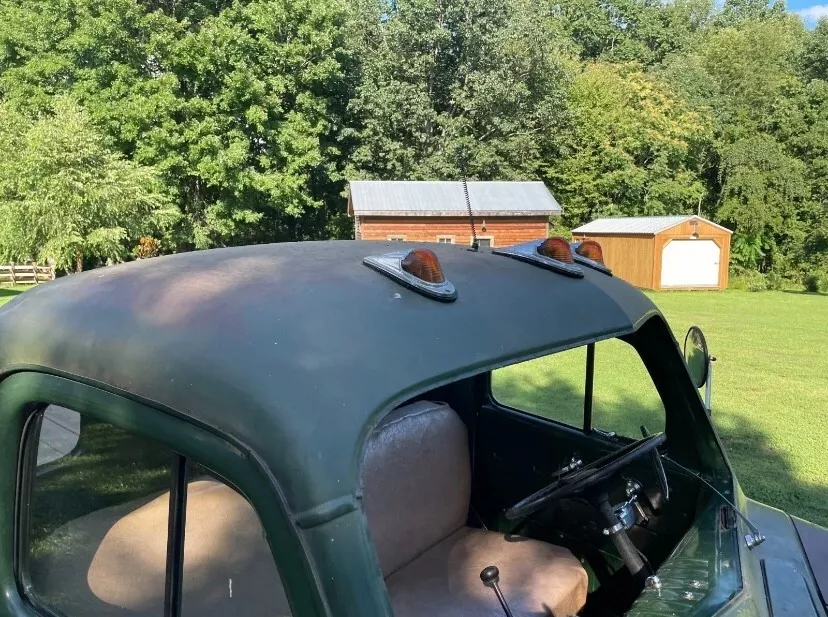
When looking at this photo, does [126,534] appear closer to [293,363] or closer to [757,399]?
[293,363]

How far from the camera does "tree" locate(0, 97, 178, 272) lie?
83.6ft

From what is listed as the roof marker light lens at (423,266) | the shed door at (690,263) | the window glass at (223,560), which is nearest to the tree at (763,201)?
the shed door at (690,263)

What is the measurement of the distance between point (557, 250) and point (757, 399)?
8.07 meters

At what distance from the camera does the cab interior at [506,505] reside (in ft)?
8.05

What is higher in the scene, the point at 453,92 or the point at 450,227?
the point at 453,92

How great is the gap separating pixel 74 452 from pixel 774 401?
903cm

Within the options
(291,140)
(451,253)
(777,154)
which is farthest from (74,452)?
(777,154)

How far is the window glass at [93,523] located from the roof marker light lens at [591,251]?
1512 mm

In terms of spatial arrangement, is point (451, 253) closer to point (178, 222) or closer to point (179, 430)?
point (179, 430)

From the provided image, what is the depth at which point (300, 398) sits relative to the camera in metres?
1.17

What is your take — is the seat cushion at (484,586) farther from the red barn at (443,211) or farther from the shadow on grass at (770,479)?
the red barn at (443,211)

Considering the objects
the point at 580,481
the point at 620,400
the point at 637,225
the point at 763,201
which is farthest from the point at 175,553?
the point at 763,201

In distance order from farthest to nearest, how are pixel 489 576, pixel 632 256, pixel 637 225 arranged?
pixel 637 225 < pixel 632 256 < pixel 489 576

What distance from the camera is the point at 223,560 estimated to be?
1.41 meters
